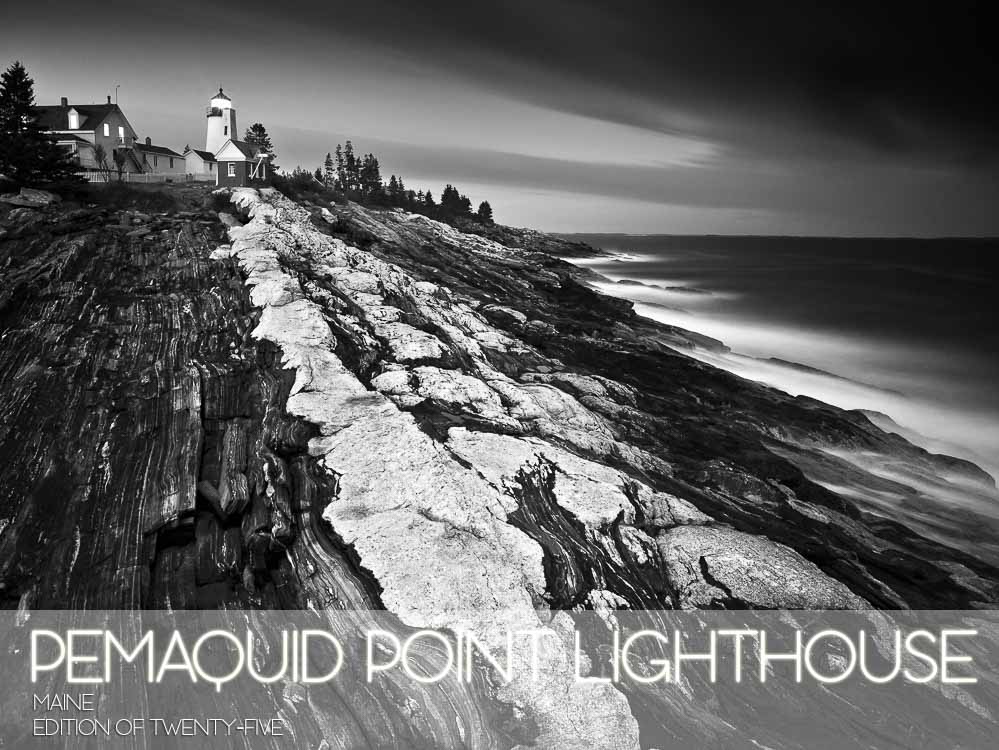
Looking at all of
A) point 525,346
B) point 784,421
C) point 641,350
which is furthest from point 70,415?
point 784,421

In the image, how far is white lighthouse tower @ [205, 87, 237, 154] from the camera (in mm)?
70688

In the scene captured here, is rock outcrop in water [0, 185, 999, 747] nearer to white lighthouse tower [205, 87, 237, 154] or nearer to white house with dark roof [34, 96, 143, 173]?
white house with dark roof [34, 96, 143, 173]

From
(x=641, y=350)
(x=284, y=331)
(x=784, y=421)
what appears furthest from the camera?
(x=641, y=350)

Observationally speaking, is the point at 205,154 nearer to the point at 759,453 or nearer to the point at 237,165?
the point at 237,165

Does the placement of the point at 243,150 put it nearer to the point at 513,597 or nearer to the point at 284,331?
the point at 284,331

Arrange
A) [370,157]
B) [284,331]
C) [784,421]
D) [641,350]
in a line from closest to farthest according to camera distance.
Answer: [284,331], [784,421], [641,350], [370,157]

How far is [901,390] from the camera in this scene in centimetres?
3219

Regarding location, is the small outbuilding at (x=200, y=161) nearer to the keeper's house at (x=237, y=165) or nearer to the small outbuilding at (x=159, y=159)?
the small outbuilding at (x=159, y=159)

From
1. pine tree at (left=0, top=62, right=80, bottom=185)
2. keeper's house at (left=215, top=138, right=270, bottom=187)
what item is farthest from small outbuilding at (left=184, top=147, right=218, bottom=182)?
pine tree at (left=0, top=62, right=80, bottom=185)

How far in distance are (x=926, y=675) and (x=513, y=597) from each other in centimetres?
632

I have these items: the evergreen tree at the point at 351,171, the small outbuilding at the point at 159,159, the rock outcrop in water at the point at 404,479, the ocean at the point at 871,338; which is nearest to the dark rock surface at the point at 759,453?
the rock outcrop in water at the point at 404,479

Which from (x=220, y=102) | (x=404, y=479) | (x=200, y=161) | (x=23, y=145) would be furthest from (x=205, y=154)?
(x=404, y=479)

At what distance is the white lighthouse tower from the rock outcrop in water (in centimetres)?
5906

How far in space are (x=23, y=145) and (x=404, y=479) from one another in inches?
1626
